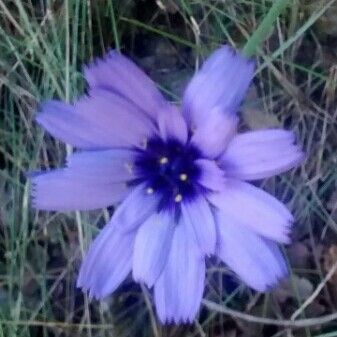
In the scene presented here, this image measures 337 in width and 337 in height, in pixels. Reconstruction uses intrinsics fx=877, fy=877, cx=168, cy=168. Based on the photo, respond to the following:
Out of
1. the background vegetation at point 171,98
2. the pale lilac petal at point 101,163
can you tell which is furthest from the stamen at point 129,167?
the background vegetation at point 171,98

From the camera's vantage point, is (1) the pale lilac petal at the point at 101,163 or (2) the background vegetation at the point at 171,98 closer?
(1) the pale lilac petal at the point at 101,163

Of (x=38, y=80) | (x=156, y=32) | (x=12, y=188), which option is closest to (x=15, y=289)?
(x=12, y=188)

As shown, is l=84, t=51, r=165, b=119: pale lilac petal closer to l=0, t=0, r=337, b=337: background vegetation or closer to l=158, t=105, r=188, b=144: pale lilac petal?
l=158, t=105, r=188, b=144: pale lilac petal

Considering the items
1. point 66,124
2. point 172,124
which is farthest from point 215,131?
point 66,124

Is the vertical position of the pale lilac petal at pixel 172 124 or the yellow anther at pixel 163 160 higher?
the pale lilac petal at pixel 172 124

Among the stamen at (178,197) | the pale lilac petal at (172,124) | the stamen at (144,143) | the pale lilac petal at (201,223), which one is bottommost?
the pale lilac petal at (201,223)

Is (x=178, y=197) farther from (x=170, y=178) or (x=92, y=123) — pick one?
Answer: (x=92, y=123)

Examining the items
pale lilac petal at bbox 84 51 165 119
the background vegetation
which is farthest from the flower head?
the background vegetation

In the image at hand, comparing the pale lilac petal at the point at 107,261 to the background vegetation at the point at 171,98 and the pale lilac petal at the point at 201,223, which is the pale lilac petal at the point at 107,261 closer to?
the pale lilac petal at the point at 201,223
